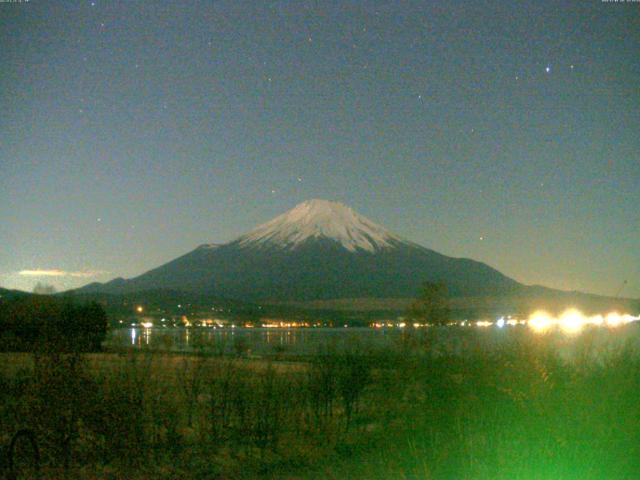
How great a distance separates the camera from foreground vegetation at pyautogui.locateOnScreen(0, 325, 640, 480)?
9094 millimetres

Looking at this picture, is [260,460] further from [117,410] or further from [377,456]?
[117,410]

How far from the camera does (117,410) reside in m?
9.50

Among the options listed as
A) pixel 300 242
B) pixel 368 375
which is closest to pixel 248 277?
pixel 300 242

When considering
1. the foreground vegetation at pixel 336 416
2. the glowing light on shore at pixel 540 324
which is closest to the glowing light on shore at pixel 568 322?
the glowing light on shore at pixel 540 324

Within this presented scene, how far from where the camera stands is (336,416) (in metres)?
13.0

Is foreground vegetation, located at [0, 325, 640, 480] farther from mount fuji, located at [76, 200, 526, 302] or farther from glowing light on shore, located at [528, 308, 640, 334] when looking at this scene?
mount fuji, located at [76, 200, 526, 302]

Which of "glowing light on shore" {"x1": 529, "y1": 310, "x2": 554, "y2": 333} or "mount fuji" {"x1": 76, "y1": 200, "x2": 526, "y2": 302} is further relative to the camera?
"mount fuji" {"x1": 76, "y1": 200, "x2": 526, "y2": 302}

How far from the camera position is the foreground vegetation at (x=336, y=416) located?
9.09 meters

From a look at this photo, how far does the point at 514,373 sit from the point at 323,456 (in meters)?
2.70

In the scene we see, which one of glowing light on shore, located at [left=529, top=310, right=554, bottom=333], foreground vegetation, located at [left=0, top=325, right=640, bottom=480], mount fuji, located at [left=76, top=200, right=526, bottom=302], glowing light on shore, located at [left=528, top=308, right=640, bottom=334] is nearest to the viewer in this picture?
foreground vegetation, located at [left=0, top=325, right=640, bottom=480]

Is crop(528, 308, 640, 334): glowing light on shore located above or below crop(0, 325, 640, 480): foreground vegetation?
above

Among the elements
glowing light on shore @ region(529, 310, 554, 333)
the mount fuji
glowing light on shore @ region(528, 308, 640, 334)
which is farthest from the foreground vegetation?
the mount fuji

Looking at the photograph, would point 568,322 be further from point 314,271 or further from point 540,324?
point 314,271

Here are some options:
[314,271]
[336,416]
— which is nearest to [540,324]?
[336,416]
